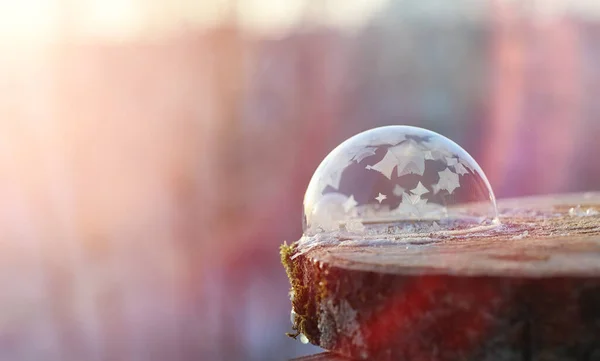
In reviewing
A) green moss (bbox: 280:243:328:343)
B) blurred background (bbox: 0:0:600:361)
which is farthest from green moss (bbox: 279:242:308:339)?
blurred background (bbox: 0:0:600:361)

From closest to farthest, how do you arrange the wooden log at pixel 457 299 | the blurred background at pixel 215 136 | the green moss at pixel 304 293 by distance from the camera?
the wooden log at pixel 457 299
the green moss at pixel 304 293
the blurred background at pixel 215 136

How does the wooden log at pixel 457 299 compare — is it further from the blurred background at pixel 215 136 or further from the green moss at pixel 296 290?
the blurred background at pixel 215 136

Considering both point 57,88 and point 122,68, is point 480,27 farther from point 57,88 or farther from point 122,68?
point 57,88

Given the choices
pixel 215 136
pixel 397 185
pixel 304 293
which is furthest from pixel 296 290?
pixel 215 136

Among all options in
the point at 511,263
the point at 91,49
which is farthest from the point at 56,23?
the point at 511,263

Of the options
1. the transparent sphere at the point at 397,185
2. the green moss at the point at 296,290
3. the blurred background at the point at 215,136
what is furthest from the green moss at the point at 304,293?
the blurred background at the point at 215,136

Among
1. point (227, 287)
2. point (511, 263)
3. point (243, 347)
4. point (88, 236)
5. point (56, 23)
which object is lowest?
point (243, 347)
